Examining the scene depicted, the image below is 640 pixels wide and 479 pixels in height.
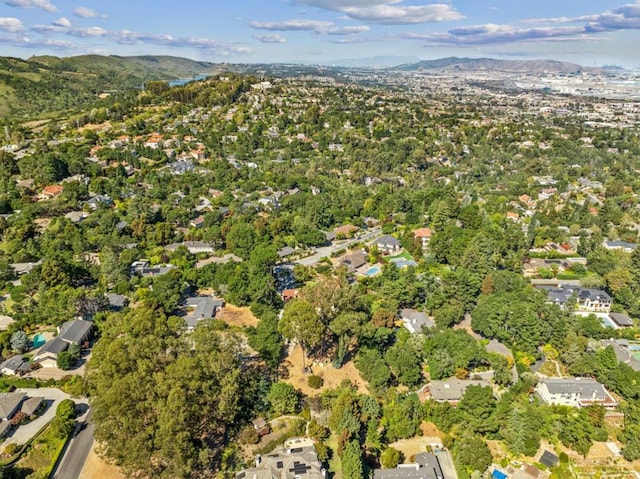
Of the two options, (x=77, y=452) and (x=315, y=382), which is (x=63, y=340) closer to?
(x=77, y=452)

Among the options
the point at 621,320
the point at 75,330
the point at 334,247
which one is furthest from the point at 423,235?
the point at 75,330

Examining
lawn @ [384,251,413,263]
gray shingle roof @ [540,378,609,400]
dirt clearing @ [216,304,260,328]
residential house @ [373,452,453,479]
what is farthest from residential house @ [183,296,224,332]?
gray shingle roof @ [540,378,609,400]

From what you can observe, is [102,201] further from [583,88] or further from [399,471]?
[583,88]

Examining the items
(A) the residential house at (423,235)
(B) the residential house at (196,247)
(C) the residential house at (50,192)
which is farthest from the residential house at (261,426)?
(C) the residential house at (50,192)

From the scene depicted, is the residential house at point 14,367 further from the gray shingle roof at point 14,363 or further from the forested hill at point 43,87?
the forested hill at point 43,87

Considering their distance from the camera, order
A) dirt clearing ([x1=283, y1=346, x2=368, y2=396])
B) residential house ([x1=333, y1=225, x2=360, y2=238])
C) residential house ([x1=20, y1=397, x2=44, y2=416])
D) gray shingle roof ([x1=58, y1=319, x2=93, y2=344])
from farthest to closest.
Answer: residential house ([x1=333, y1=225, x2=360, y2=238])
gray shingle roof ([x1=58, y1=319, x2=93, y2=344])
dirt clearing ([x1=283, y1=346, x2=368, y2=396])
residential house ([x1=20, y1=397, x2=44, y2=416])

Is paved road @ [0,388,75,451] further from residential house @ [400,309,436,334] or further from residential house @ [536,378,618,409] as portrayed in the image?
residential house @ [536,378,618,409]
